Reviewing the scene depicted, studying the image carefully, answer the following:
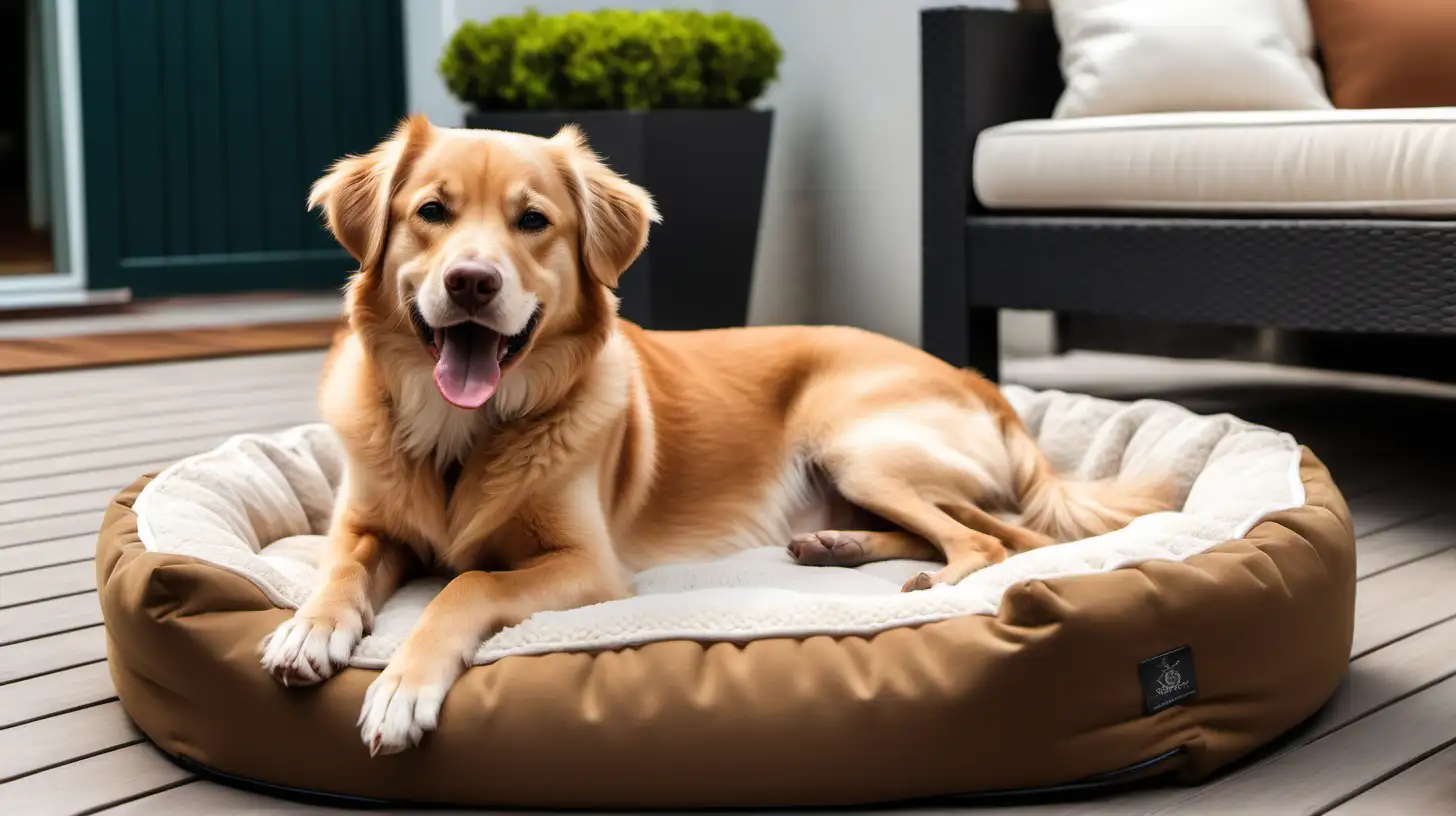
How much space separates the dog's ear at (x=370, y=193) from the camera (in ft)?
6.43

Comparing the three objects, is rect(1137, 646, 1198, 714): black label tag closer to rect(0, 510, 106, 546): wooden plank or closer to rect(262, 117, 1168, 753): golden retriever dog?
rect(262, 117, 1168, 753): golden retriever dog

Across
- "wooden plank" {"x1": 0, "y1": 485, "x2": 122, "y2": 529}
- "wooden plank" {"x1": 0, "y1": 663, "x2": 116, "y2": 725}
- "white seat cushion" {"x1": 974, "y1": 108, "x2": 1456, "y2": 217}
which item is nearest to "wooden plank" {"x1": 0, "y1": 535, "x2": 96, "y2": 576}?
"wooden plank" {"x1": 0, "y1": 485, "x2": 122, "y2": 529}

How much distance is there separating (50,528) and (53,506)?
0.63 feet

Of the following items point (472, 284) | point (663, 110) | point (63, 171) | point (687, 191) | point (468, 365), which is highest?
point (663, 110)

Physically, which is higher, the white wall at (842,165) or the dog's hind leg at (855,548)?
the white wall at (842,165)

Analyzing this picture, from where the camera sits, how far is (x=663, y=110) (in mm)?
4410

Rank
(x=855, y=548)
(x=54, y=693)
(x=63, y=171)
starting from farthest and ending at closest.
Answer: (x=63, y=171) < (x=855, y=548) < (x=54, y=693)

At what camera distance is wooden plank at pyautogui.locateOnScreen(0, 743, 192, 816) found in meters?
1.57

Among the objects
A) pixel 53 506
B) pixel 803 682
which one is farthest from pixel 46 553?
pixel 803 682

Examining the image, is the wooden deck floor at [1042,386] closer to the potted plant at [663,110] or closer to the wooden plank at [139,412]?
the wooden plank at [139,412]

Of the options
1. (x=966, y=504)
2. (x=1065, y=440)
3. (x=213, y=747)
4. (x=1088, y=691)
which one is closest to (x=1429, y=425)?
(x=1065, y=440)

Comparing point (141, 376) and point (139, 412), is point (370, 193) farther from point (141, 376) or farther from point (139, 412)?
point (141, 376)

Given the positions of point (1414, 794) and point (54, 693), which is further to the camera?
point (54, 693)

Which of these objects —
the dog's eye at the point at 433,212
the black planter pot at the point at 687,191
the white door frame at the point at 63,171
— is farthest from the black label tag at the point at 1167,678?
the white door frame at the point at 63,171
